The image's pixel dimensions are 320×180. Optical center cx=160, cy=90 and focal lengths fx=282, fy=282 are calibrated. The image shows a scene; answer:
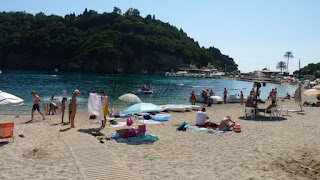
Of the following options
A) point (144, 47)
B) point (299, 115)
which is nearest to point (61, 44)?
point (144, 47)

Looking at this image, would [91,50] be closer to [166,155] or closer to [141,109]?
[141,109]

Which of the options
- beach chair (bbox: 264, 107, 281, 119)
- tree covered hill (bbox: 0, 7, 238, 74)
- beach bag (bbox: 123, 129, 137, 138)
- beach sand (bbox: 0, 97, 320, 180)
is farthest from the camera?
tree covered hill (bbox: 0, 7, 238, 74)

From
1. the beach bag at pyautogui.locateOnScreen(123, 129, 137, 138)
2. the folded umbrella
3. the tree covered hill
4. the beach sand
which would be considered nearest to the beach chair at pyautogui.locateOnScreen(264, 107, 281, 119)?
the beach sand

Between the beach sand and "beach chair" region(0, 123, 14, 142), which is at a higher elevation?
"beach chair" region(0, 123, 14, 142)

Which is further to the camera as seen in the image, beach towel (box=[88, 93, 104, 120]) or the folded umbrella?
beach towel (box=[88, 93, 104, 120])

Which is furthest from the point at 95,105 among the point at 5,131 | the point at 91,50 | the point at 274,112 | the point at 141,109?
the point at 91,50

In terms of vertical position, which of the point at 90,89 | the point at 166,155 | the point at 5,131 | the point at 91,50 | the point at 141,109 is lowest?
the point at 166,155

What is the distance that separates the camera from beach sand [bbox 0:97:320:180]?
774 centimetres

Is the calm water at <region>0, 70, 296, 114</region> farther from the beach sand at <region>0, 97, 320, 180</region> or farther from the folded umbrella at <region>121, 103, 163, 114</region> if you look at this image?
the beach sand at <region>0, 97, 320, 180</region>

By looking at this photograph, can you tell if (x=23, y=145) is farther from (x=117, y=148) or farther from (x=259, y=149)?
(x=259, y=149)

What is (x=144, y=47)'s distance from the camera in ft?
484

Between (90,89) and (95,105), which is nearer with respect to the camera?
(95,105)

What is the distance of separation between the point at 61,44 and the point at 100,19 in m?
39.3

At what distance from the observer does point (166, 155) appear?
31.7 ft
